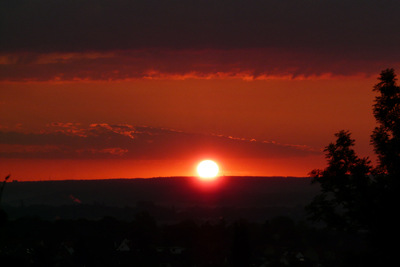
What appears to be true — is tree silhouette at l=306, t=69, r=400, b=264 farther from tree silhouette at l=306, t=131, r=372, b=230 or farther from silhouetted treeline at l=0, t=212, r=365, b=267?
silhouetted treeline at l=0, t=212, r=365, b=267

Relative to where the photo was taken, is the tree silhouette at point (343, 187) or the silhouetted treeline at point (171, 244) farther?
the silhouetted treeline at point (171, 244)

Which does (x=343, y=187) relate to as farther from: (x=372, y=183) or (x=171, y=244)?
(x=171, y=244)

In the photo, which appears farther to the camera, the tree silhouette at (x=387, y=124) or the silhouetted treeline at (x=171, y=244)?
the silhouetted treeline at (x=171, y=244)

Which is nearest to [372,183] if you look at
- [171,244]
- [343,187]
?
[343,187]

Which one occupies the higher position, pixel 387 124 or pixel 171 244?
pixel 171 244

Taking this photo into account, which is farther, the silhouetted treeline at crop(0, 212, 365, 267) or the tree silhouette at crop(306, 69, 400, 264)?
the silhouetted treeline at crop(0, 212, 365, 267)

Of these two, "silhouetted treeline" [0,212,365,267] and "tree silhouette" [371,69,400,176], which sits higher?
"silhouetted treeline" [0,212,365,267]

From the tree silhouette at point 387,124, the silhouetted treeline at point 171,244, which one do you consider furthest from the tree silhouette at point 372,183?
the silhouetted treeline at point 171,244

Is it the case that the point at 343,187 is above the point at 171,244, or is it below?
below

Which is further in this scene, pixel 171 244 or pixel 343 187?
pixel 171 244

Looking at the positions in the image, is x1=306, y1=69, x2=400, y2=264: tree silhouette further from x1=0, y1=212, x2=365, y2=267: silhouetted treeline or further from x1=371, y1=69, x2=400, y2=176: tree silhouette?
x1=0, y1=212, x2=365, y2=267: silhouetted treeline

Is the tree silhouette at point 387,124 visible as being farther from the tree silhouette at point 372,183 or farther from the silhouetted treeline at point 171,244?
the silhouetted treeline at point 171,244

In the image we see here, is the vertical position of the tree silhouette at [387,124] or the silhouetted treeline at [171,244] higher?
the silhouetted treeline at [171,244]

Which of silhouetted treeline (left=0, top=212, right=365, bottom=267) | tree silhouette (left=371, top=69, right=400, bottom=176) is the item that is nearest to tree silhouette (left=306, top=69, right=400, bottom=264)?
tree silhouette (left=371, top=69, right=400, bottom=176)
